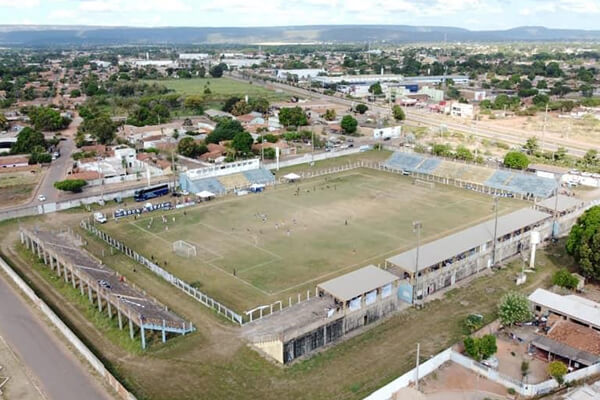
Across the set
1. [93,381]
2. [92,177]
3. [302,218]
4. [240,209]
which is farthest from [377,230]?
[92,177]

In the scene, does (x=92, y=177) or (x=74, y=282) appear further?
(x=92, y=177)

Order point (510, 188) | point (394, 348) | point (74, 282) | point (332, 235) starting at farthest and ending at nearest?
1. point (510, 188)
2. point (332, 235)
3. point (74, 282)
4. point (394, 348)

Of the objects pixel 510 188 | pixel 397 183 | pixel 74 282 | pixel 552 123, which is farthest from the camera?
pixel 552 123

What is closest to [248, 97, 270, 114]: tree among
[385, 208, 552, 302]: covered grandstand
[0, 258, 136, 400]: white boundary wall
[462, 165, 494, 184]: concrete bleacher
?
[462, 165, 494, 184]: concrete bleacher

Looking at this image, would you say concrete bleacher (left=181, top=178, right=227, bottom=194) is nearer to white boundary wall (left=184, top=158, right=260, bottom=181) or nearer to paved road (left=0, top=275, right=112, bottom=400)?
white boundary wall (left=184, top=158, right=260, bottom=181)

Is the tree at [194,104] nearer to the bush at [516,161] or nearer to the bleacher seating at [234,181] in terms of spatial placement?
the bleacher seating at [234,181]

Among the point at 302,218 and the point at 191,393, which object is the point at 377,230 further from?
the point at 191,393

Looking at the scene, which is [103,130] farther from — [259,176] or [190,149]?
[259,176]
